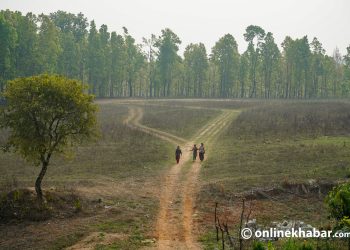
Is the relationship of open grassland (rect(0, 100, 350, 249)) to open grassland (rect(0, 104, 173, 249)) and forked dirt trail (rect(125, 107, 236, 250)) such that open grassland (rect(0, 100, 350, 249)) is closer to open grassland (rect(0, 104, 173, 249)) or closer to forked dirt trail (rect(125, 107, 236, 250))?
open grassland (rect(0, 104, 173, 249))

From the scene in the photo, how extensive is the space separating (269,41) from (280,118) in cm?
4382

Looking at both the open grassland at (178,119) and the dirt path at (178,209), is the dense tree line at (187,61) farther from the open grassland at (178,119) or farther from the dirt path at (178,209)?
the dirt path at (178,209)

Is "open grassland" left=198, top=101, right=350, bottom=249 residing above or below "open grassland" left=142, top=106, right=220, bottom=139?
below

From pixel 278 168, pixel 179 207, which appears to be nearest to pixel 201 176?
pixel 278 168

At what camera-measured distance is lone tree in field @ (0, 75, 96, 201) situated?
62.4 feet

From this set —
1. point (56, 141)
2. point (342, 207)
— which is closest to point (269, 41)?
point (56, 141)

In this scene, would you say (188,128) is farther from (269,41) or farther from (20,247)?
(269,41)

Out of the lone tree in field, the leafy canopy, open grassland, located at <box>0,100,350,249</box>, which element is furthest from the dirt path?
the leafy canopy

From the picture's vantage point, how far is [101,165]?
28.1 meters

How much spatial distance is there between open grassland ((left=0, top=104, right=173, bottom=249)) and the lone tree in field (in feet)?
9.70

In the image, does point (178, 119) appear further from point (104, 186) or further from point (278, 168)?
point (104, 186)

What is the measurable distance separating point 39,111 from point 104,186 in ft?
20.8

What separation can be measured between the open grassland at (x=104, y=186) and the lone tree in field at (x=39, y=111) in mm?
2958

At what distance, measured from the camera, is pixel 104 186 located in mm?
22953
